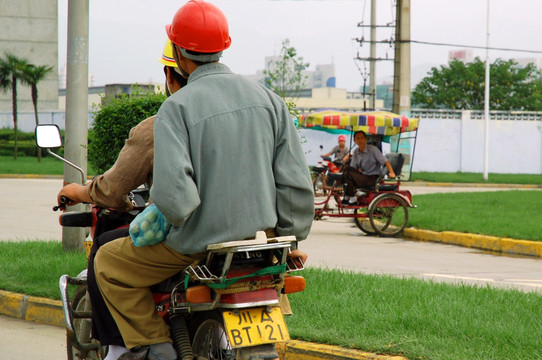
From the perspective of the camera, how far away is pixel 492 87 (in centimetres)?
5356

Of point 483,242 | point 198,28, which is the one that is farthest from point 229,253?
point 483,242

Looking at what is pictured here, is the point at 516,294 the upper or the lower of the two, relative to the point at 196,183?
lower

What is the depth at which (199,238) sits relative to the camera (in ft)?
10.4

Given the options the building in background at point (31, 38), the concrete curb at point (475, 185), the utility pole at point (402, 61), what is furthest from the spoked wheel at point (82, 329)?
the building in background at point (31, 38)

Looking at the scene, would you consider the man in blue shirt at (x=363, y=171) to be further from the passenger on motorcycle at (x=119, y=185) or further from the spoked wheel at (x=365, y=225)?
the passenger on motorcycle at (x=119, y=185)

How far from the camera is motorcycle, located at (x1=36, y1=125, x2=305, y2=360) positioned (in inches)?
125

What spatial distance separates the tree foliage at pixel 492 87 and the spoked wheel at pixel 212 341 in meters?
51.2

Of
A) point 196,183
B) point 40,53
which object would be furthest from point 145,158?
point 40,53

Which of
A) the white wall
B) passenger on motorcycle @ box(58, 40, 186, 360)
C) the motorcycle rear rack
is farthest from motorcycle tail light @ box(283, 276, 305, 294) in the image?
the white wall

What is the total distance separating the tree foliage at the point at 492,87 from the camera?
5284 centimetres

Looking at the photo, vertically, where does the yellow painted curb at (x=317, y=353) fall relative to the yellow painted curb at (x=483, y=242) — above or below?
above

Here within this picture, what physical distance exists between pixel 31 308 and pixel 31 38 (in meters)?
56.6

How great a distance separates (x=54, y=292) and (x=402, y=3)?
16372 millimetres

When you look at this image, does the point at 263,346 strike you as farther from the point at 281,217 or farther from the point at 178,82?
the point at 178,82
